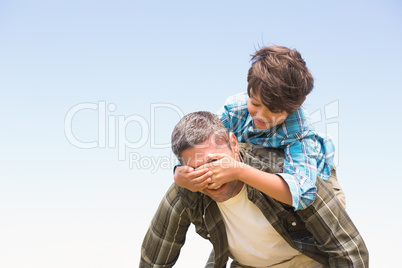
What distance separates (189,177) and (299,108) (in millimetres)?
1262

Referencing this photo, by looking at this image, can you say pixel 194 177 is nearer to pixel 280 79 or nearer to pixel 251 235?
pixel 251 235

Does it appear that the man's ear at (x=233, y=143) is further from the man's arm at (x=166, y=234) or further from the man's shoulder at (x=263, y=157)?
the man's arm at (x=166, y=234)

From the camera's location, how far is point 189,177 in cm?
317

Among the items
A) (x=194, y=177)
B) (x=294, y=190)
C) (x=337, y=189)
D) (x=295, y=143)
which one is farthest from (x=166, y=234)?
(x=337, y=189)

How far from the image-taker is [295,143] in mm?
3625

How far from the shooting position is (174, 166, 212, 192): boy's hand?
123 inches

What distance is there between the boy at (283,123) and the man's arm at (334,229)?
0.13m

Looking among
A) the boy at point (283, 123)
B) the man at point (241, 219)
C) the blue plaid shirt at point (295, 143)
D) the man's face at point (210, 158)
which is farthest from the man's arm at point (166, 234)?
the blue plaid shirt at point (295, 143)

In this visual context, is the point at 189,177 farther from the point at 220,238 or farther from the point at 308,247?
the point at 308,247

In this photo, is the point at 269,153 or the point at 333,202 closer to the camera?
the point at 333,202

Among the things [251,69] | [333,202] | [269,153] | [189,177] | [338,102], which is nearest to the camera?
[189,177]

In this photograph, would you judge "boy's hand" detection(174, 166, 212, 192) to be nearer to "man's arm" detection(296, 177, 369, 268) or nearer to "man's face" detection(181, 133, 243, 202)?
"man's face" detection(181, 133, 243, 202)

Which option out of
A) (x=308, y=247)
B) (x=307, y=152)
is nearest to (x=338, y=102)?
(x=307, y=152)

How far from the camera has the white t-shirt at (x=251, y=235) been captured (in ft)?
11.7
